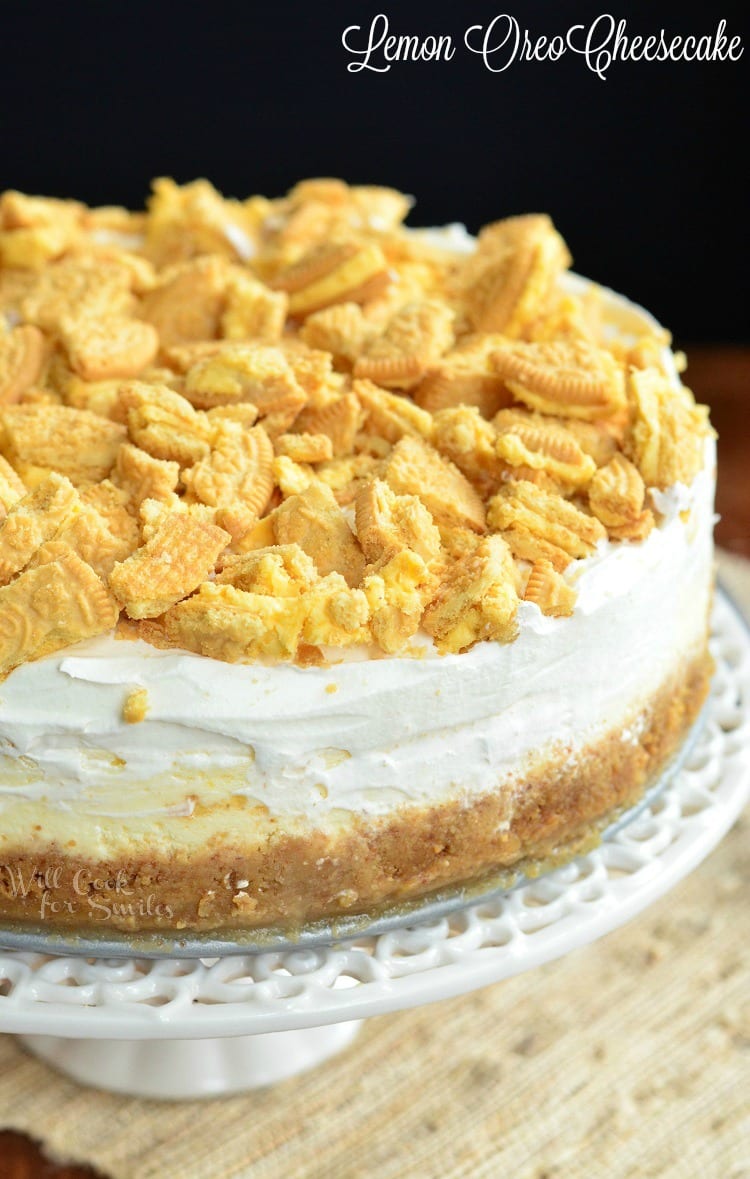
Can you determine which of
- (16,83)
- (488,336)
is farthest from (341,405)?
(16,83)

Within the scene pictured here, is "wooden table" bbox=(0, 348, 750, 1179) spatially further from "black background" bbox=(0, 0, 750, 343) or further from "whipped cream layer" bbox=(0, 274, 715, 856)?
"whipped cream layer" bbox=(0, 274, 715, 856)

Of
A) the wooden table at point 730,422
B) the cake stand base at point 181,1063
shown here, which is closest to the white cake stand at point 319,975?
the cake stand base at point 181,1063

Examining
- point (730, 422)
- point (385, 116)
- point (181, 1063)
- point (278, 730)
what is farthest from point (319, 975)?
point (385, 116)

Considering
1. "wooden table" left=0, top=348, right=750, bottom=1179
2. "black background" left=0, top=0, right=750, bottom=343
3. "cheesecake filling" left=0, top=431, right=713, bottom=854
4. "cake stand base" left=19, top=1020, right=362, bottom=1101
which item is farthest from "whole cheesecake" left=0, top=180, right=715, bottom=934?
"black background" left=0, top=0, right=750, bottom=343

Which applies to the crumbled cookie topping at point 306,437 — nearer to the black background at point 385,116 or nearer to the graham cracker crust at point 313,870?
the graham cracker crust at point 313,870

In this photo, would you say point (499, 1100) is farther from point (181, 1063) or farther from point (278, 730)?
point (278, 730)

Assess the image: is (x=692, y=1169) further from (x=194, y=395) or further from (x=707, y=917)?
(x=194, y=395)
